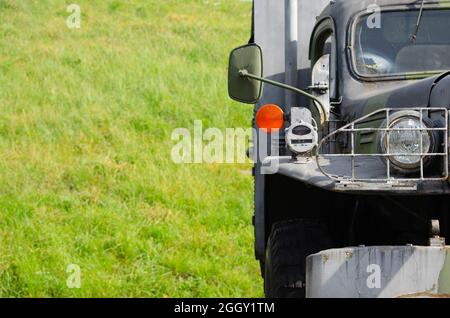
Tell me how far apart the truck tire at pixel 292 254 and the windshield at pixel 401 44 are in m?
0.94

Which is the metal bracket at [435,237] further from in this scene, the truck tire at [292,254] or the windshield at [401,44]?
the windshield at [401,44]

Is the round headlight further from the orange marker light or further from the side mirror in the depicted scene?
the orange marker light

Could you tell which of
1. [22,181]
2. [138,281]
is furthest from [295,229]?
[22,181]

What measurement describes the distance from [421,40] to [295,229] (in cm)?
127

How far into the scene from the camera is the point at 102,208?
9359 mm

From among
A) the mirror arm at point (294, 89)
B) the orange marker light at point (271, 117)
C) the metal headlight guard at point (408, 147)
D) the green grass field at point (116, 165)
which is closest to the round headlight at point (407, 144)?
the metal headlight guard at point (408, 147)

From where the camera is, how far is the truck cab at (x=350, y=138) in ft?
10.9

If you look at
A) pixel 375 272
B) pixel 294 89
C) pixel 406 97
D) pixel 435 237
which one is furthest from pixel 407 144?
pixel 294 89

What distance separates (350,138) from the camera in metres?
4.30

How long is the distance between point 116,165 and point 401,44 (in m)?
6.31

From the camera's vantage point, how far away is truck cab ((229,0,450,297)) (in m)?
3.33

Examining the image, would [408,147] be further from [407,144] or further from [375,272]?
[375,272]

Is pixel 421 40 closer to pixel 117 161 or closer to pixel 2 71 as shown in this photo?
pixel 117 161

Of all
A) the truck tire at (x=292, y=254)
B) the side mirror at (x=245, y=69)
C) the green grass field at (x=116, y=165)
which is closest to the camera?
the truck tire at (x=292, y=254)
